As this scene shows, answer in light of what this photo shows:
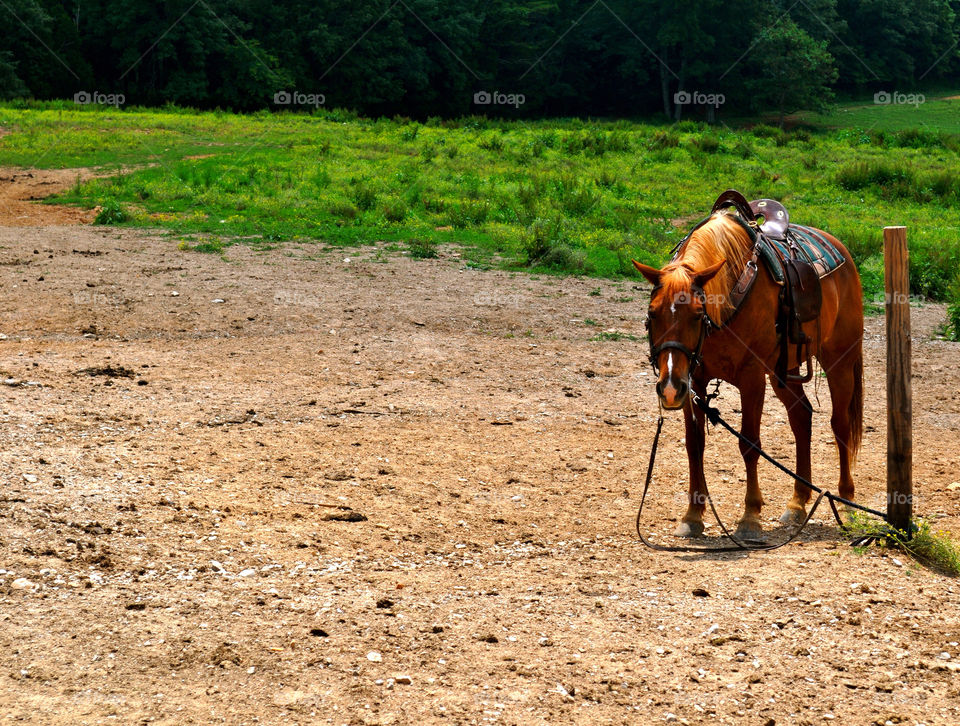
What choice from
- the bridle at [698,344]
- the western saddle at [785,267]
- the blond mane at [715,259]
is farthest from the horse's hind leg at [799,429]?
the bridle at [698,344]

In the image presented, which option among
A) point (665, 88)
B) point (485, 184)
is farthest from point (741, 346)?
point (665, 88)

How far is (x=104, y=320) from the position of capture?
453 inches

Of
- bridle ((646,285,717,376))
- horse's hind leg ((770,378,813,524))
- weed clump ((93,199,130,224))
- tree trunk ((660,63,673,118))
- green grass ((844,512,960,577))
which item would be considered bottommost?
green grass ((844,512,960,577))

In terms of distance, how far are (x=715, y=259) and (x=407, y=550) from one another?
8.61ft

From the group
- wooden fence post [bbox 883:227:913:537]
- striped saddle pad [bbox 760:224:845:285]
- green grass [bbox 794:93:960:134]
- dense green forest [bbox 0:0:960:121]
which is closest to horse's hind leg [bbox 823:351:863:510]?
striped saddle pad [bbox 760:224:845:285]

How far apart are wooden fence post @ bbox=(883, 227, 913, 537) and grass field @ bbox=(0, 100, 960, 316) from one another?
786 cm

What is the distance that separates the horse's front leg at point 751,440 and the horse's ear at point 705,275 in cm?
103

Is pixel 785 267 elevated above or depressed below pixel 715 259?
below

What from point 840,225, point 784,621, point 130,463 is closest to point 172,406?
point 130,463

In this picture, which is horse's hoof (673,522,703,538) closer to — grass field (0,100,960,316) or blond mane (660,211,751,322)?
blond mane (660,211,751,322)

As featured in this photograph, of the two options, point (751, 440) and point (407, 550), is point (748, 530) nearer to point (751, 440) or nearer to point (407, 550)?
point (751, 440)

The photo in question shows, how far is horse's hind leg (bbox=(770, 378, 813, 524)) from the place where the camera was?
22.0ft

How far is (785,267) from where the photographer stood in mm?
6602

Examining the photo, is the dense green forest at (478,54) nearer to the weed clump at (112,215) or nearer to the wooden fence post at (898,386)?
the weed clump at (112,215)
